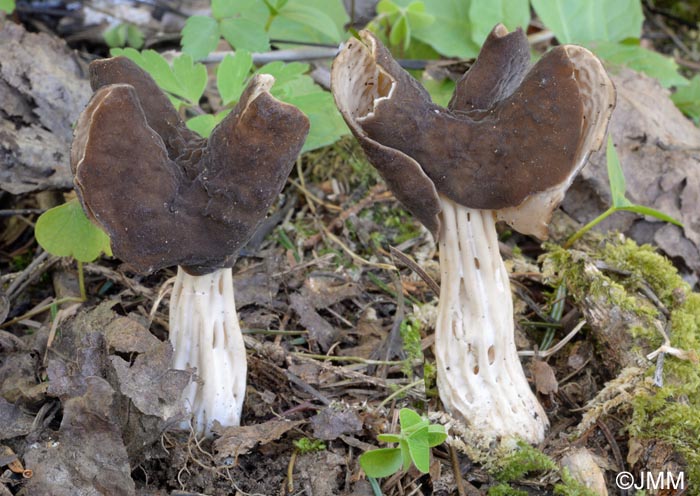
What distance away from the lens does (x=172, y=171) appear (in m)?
2.38

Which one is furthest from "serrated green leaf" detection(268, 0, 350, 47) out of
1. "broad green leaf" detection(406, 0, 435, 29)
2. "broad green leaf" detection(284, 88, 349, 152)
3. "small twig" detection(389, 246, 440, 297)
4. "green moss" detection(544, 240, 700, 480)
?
"green moss" detection(544, 240, 700, 480)

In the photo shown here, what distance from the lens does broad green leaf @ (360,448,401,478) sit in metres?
2.46

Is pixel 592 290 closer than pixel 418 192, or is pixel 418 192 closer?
pixel 418 192

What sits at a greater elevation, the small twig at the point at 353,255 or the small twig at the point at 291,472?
the small twig at the point at 291,472

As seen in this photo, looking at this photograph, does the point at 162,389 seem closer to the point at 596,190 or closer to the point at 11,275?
the point at 11,275

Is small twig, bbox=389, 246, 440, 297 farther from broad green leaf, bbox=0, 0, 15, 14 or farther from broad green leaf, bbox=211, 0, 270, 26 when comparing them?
broad green leaf, bbox=0, 0, 15, 14

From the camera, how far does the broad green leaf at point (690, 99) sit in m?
4.69

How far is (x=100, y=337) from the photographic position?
8.75 feet

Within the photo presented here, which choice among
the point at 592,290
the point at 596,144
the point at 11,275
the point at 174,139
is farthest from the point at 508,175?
the point at 11,275

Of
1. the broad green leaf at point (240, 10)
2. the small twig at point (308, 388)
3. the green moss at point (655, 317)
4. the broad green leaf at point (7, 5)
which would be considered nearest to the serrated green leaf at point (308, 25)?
the broad green leaf at point (240, 10)

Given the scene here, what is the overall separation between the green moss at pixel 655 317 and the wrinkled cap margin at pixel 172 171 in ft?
5.46

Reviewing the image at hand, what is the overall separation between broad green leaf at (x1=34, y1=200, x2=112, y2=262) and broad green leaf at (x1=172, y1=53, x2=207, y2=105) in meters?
0.71

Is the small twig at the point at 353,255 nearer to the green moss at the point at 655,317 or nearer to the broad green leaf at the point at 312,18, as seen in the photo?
the green moss at the point at 655,317

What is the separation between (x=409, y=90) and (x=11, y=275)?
221cm
